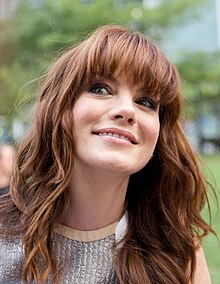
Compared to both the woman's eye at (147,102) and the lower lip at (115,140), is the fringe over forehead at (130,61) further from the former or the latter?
the lower lip at (115,140)

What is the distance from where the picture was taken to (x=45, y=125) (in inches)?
54.1

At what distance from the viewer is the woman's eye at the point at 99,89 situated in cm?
128

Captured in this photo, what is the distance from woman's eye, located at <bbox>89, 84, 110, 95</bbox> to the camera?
1282 millimetres

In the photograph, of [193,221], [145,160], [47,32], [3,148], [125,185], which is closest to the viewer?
[145,160]

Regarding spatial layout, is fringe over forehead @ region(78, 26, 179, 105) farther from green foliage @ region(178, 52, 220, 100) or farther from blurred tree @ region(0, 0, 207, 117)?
green foliage @ region(178, 52, 220, 100)

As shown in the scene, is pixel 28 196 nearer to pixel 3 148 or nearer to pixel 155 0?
pixel 3 148

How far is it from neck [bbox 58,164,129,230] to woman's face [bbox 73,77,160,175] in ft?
0.24

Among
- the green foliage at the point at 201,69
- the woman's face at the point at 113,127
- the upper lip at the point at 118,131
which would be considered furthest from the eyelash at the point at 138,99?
the green foliage at the point at 201,69

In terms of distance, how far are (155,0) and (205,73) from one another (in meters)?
3.09

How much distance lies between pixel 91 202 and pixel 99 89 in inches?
12.4

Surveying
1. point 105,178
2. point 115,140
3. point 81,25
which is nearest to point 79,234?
point 105,178

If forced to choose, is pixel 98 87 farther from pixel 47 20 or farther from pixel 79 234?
pixel 47 20


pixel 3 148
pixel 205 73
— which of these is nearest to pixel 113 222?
pixel 3 148

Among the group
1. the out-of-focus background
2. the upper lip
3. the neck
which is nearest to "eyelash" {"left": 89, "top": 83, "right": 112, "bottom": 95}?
the upper lip
